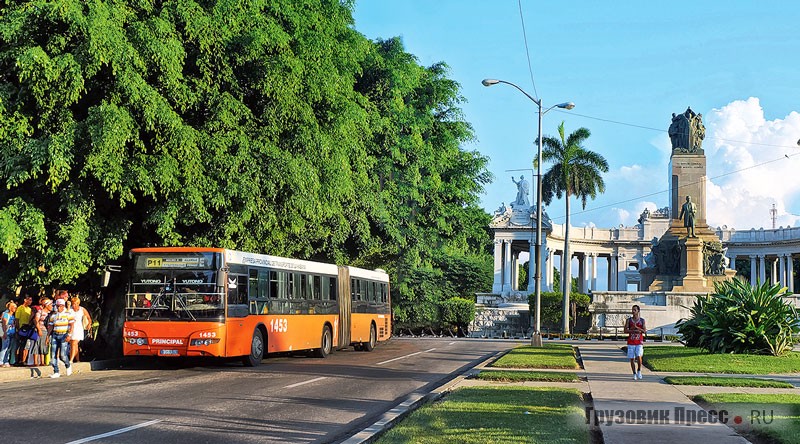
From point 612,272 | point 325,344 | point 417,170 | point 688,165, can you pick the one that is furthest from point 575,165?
point 612,272

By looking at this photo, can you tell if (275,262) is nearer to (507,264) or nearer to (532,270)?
(532,270)

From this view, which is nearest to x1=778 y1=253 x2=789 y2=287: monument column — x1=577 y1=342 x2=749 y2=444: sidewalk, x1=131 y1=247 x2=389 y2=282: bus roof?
x1=131 y1=247 x2=389 y2=282: bus roof

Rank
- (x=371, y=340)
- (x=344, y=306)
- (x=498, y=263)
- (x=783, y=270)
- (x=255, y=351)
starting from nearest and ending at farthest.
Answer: (x=255, y=351) < (x=344, y=306) < (x=371, y=340) < (x=498, y=263) < (x=783, y=270)

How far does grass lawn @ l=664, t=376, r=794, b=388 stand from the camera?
1571 cm

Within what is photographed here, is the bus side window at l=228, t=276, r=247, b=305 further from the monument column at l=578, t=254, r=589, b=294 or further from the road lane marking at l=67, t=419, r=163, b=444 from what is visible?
the monument column at l=578, t=254, r=589, b=294

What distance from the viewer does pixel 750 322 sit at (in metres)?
24.0

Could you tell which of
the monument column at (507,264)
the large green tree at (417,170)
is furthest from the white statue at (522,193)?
the large green tree at (417,170)

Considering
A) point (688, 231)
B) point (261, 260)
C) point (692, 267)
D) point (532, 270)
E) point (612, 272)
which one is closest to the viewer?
point (261, 260)

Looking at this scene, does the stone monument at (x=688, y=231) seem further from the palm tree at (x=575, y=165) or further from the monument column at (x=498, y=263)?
the monument column at (x=498, y=263)

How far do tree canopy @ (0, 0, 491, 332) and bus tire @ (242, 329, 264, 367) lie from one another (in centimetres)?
294

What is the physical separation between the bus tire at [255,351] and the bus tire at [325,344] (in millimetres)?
4232

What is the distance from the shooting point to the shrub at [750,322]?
23750 millimetres

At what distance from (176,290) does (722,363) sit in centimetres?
1311

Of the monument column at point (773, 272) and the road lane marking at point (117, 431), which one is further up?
the monument column at point (773, 272)
